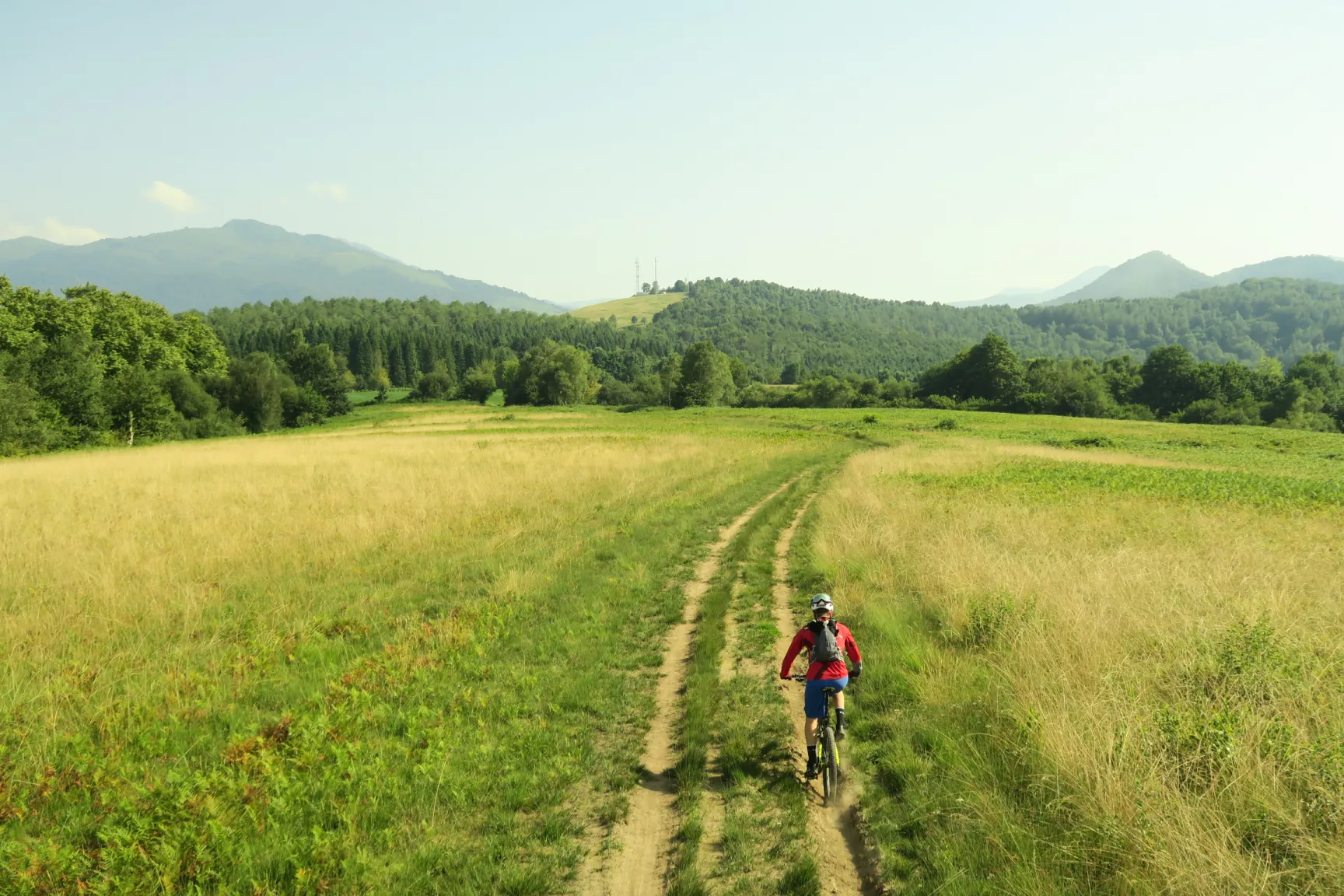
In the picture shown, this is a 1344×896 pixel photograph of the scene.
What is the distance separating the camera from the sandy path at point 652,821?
5.27m

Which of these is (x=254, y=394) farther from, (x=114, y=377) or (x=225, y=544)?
(x=225, y=544)

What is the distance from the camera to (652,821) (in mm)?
6070

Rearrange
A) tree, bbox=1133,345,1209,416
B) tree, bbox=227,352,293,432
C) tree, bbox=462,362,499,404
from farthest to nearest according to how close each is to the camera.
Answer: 1. tree, bbox=462,362,499,404
2. tree, bbox=1133,345,1209,416
3. tree, bbox=227,352,293,432

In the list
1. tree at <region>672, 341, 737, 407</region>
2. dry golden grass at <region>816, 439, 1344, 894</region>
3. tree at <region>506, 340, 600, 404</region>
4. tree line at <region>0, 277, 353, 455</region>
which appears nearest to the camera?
dry golden grass at <region>816, 439, 1344, 894</region>

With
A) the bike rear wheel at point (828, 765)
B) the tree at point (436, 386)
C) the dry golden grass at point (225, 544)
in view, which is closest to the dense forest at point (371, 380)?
the tree at point (436, 386)

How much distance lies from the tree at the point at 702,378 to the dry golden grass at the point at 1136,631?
10173cm

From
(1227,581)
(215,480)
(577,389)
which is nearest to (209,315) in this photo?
(577,389)

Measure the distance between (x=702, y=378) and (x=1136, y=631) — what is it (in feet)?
373

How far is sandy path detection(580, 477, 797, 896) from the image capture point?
207 inches

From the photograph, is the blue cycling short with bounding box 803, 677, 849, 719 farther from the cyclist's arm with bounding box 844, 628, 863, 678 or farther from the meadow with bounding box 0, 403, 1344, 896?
the meadow with bounding box 0, 403, 1344, 896

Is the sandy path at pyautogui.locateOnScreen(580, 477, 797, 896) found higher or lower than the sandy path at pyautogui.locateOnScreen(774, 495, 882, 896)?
higher

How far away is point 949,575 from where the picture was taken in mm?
12141

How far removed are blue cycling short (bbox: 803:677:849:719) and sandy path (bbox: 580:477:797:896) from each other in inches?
65.4

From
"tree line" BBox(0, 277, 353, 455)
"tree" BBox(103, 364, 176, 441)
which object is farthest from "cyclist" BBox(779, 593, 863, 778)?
"tree" BBox(103, 364, 176, 441)
